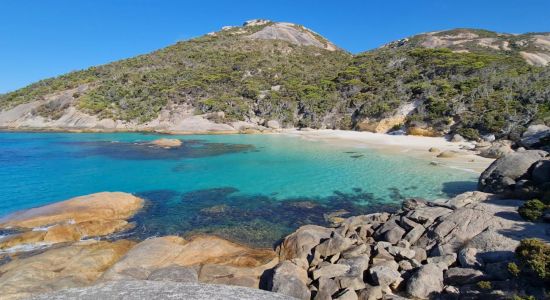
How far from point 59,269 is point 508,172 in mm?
21588

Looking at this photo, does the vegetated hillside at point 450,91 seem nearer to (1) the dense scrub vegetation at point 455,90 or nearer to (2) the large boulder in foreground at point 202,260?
(1) the dense scrub vegetation at point 455,90

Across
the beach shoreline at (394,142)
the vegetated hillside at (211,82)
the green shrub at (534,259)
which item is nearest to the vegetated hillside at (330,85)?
the vegetated hillside at (211,82)

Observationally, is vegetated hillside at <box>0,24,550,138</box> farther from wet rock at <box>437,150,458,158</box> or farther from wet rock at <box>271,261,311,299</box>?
wet rock at <box>271,261,311,299</box>

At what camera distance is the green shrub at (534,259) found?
8055 mm

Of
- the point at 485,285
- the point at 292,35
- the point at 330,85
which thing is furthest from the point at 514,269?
the point at 292,35

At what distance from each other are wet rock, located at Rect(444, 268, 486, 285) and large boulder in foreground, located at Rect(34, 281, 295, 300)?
522 centimetres

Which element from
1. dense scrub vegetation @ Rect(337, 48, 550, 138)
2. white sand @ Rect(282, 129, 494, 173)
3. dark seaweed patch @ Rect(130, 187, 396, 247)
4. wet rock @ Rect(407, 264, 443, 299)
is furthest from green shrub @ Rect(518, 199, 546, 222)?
dense scrub vegetation @ Rect(337, 48, 550, 138)

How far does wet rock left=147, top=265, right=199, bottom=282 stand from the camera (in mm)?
10062

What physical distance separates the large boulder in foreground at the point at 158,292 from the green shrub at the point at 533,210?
33.2ft

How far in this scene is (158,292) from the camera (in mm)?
7426

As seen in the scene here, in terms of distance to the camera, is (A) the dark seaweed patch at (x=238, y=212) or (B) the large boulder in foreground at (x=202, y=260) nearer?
(B) the large boulder in foreground at (x=202, y=260)

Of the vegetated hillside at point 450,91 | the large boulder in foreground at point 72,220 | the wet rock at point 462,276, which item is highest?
the vegetated hillside at point 450,91

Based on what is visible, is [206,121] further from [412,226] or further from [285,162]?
[412,226]

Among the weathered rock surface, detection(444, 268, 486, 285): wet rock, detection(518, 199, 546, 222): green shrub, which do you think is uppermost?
the weathered rock surface
